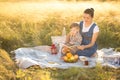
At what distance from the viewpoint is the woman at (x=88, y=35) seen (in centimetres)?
689

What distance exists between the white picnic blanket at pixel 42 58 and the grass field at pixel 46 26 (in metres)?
0.16

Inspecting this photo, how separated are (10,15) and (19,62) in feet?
8.76

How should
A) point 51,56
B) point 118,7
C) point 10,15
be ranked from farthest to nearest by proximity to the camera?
point 118,7 < point 10,15 < point 51,56

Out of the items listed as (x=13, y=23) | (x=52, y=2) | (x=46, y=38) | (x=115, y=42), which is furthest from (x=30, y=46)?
(x=52, y=2)

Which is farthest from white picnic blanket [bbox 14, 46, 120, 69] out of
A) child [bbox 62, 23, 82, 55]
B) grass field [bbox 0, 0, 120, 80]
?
child [bbox 62, 23, 82, 55]

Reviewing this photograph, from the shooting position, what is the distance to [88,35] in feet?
23.1

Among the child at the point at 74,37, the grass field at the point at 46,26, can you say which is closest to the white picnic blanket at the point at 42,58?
the grass field at the point at 46,26

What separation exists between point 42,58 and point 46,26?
5.60 feet

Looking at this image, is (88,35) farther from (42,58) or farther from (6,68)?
(6,68)

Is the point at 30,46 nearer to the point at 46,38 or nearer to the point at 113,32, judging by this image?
the point at 46,38

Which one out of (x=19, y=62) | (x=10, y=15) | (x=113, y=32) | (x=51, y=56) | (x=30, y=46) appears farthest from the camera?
(x=10, y=15)

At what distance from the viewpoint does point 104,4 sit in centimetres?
1000

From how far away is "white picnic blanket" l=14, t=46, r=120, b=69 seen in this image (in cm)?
643

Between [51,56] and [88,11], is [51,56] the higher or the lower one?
the lower one
